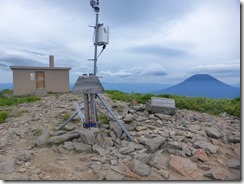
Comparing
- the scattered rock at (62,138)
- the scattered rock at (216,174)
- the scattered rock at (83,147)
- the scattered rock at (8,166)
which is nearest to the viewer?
the scattered rock at (216,174)

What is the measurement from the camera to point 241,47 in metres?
3.51

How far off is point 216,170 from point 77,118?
358cm

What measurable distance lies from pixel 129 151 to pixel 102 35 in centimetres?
234

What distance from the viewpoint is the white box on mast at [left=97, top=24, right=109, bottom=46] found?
4.65 m

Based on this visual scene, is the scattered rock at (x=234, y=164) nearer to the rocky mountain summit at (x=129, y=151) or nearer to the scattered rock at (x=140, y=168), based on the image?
the rocky mountain summit at (x=129, y=151)

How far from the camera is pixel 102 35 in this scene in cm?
465

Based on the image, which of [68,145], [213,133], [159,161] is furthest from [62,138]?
[213,133]

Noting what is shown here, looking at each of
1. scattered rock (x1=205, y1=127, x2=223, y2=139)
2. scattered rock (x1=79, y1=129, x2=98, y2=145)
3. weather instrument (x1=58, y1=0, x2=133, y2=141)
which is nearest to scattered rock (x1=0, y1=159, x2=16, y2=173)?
scattered rock (x1=79, y1=129, x2=98, y2=145)

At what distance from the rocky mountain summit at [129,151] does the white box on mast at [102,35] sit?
172 centimetres

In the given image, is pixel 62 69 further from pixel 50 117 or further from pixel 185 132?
pixel 185 132

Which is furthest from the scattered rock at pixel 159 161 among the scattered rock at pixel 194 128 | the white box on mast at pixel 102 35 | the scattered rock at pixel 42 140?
the white box on mast at pixel 102 35

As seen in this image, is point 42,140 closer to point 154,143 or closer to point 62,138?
point 62,138

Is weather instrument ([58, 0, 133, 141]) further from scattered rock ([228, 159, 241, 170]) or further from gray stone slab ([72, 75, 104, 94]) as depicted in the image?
scattered rock ([228, 159, 241, 170])

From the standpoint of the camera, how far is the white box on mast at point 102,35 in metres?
4.65
